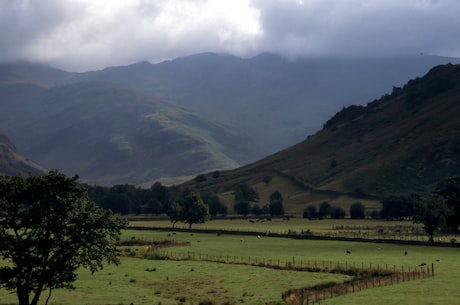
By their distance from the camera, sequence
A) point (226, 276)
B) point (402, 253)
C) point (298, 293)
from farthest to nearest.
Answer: point (402, 253)
point (226, 276)
point (298, 293)

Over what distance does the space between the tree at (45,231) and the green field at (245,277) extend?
6.55 meters

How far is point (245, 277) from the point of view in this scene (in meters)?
82.9

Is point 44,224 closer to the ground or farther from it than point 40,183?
closer to the ground

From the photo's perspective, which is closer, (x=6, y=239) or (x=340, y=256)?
(x=6, y=239)

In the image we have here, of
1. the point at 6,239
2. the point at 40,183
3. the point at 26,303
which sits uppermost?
the point at 40,183

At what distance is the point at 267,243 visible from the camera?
136m

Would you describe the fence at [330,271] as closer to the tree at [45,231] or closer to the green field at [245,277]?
the green field at [245,277]

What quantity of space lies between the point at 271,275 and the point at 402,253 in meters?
36.5

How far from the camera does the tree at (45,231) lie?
6031cm

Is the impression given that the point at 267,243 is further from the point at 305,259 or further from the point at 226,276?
the point at 226,276

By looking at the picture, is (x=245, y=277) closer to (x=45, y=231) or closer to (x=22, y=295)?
(x=45, y=231)

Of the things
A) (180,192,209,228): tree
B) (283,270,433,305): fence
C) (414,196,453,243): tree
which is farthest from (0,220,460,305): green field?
(180,192,209,228): tree

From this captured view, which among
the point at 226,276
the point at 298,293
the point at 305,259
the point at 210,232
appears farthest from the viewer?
the point at 210,232

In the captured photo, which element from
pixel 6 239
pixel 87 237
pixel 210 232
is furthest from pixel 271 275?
pixel 210 232
